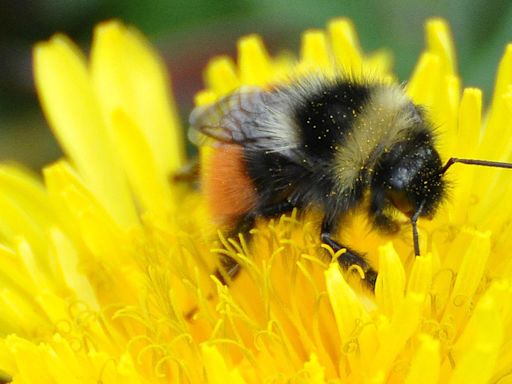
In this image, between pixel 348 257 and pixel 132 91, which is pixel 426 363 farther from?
pixel 132 91

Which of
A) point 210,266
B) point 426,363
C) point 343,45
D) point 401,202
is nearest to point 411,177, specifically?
point 401,202

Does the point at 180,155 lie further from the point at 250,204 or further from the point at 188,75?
the point at 250,204

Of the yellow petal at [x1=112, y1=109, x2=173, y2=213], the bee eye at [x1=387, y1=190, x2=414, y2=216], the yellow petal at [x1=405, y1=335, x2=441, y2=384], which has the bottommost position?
the yellow petal at [x1=405, y1=335, x2=441, y2=384]

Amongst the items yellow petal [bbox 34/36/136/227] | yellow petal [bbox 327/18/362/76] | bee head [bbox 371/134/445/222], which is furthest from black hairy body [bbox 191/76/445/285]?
yellow petal [bbox 34/36/136/227]

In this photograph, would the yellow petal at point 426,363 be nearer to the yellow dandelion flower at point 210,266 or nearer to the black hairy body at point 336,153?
the yellow dandelion flower at point 210,266

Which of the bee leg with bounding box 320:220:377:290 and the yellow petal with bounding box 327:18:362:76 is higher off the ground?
the yellow petal with bounding box 327:18:362:76

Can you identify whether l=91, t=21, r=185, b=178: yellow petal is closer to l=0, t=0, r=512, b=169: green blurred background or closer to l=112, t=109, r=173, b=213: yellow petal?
l=112, t=109, r=173, b=213: yellow petal

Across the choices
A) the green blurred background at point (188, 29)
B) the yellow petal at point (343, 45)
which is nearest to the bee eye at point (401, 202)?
the yellow petal at point (343, 45)
